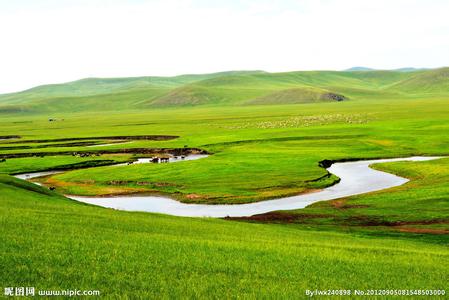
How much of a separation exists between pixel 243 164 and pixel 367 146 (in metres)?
36.5

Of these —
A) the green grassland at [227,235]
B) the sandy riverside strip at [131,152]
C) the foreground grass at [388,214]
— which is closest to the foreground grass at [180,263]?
the green grassland at [227,235]

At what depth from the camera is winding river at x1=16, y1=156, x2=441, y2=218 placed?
194 feet

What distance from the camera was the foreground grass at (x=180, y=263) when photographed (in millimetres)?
17547

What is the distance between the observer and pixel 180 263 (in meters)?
21.2

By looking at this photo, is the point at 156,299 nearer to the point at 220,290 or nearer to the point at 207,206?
the point at 220,290

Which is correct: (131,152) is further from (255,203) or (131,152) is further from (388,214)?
(388,214)

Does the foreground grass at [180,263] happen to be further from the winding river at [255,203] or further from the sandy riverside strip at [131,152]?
the sandy riverside strip at [131,152]

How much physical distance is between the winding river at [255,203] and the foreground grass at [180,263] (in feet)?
88.9

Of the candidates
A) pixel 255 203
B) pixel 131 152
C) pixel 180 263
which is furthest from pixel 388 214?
pixel 131 152

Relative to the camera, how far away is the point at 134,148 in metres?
127

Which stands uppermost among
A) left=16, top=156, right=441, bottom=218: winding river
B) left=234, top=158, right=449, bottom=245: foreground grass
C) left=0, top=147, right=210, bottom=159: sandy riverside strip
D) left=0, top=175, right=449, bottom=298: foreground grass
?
left=0, top=175, right=449, bottom=298: foreground grass

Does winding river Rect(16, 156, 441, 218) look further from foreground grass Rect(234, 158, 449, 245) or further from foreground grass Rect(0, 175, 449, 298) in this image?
foreground grass Rect(0, 175, 449, 298)

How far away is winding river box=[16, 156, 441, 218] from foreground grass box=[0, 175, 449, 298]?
88.9 feet

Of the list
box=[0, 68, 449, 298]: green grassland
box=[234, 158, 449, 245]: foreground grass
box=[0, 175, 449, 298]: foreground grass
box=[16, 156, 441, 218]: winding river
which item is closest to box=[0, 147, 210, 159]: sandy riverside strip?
box=[0, 68, 449, 298]: green grassland
